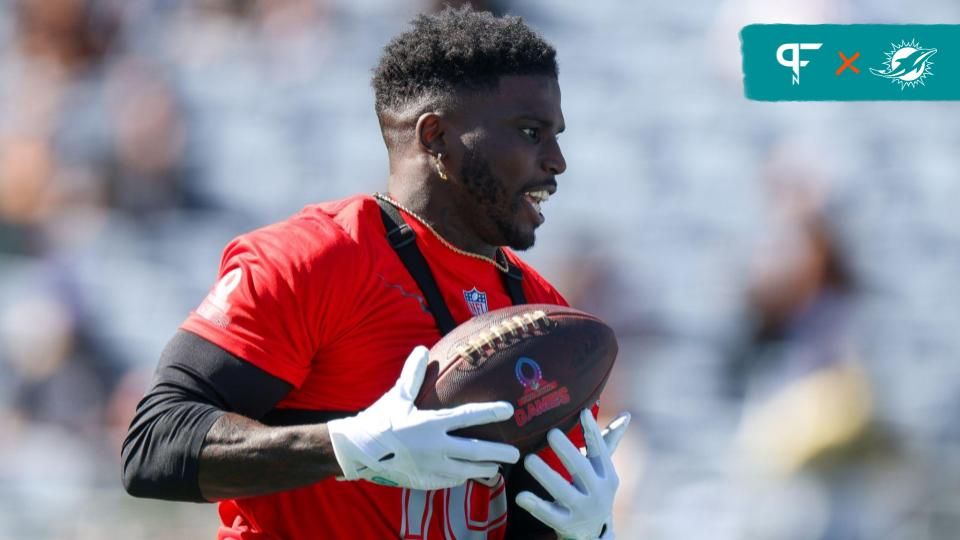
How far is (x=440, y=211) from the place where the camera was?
9.34 ft

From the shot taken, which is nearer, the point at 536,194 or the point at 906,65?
the point at 536,194

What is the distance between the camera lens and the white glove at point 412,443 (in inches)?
88.9

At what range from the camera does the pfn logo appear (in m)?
5.86

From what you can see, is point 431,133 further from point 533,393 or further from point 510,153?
point 533,393

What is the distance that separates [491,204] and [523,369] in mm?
452

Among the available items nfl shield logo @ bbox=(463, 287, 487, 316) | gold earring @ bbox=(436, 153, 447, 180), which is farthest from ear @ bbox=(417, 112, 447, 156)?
nfl shield logo @ bbox=(463, 287, 487, 316)

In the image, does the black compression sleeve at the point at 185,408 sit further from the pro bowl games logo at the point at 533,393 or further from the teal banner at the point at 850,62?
the teal banner at the point at 850,62

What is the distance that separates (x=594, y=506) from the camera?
8.34ft

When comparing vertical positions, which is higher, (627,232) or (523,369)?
(523,369)

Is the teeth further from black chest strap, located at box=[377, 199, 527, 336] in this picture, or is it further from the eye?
black chest strap, located at box=[377, 199, 527, 336]

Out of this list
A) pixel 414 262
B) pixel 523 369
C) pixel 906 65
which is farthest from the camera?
pixel 906 65

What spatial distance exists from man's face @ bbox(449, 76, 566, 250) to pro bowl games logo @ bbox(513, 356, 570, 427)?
406mm

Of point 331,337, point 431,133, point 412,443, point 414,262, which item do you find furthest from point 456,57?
point 412,443

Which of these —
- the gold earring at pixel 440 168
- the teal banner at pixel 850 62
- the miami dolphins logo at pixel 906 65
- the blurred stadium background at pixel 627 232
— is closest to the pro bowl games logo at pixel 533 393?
the gold earring at pixel 440 168
